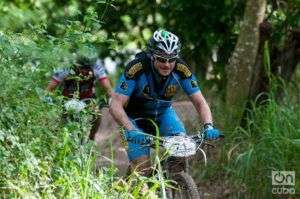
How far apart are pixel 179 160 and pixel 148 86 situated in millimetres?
804

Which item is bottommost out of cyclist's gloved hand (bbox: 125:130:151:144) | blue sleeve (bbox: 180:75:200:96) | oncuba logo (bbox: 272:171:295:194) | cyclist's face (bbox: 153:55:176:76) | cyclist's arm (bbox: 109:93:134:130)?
oncuba logo (bbox: 272:171:295:194)

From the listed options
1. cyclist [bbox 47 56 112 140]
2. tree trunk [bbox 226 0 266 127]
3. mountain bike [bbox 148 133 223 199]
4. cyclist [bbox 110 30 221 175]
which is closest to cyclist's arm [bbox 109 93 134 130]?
cyclist [bbox 110 30 221 175]

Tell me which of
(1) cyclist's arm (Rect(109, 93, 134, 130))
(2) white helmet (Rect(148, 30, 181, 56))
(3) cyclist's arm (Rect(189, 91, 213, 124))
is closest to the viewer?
(1) cyclist's arm (Rect(109, 93, 134, 130))

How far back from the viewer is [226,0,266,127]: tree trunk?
8109 mm

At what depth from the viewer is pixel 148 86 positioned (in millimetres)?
6066

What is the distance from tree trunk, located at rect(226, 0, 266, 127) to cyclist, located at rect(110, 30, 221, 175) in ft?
6.45

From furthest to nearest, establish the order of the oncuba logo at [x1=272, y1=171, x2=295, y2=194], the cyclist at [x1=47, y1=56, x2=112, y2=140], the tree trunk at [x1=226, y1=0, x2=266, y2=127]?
the tree trunk at [x1=226, y1=0, x2=266, y2=127]
the cyclist at [x1=47, y1=56, x2=112, y2=140]
the oncuba logo at [x1=272, y1=171, x2=295, y2=194]

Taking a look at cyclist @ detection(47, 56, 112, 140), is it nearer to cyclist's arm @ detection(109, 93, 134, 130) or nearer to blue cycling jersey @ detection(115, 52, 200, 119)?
blue cycling jersey @ detection(115, 52, 200, 119)

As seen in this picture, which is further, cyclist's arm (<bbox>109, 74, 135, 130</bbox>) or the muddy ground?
the muddy ground

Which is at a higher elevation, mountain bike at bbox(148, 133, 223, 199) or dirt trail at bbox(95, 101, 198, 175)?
dirt trail at bbox(95, 101, 198, 175)

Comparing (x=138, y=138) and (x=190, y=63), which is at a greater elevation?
(x=190, y=63)

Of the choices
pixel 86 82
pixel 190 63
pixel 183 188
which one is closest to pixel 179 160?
pixel 183 188

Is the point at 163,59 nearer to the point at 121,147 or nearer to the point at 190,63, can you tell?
the point at 121,147

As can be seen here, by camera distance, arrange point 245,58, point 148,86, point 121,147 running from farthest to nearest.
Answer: point 121,147 → point 245,58 → point 148,86
